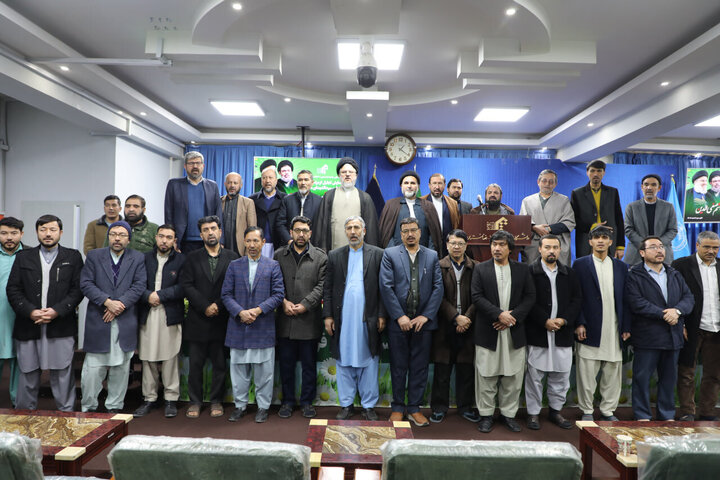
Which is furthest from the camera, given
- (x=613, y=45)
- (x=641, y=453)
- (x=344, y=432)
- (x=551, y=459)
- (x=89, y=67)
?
(x=89, y=67)

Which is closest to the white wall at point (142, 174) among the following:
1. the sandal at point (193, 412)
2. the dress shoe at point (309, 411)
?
the sandal at point (193, 412)

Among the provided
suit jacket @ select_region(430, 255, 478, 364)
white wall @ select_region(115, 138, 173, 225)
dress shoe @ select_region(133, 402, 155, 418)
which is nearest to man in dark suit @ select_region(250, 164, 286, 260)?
dress shoe @ select_region(133, 402, 155, 418)

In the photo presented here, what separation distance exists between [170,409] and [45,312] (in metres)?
1.25

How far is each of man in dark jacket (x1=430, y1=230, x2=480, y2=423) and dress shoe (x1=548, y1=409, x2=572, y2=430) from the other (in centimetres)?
63

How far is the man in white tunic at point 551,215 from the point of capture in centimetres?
462

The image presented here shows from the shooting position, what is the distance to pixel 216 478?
131 centimetres

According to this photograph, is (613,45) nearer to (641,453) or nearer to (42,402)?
(641,453)

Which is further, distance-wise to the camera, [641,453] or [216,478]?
[641,453]

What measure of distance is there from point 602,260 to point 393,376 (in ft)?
6.68

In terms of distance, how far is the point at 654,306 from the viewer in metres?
3.45

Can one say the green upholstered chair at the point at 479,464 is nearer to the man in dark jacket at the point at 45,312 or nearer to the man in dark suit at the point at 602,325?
the man in dark suit at the point at 602,325

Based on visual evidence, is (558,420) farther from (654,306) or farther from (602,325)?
(654,306)

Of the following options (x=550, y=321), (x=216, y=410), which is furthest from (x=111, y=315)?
(x=550, y=321)

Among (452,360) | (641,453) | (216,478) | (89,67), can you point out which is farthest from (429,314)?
(89,67)
